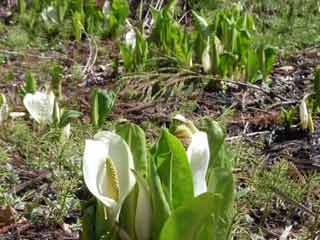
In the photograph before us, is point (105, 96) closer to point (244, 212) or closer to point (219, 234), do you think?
point (244, 212)

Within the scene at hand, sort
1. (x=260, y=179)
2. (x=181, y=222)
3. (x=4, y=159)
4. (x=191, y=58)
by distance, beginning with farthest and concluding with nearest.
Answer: (x=191, y=58) → (x=4, y=159) → (x=260, y=179) → (x=181, y=222)

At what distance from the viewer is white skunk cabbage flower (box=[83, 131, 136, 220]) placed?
137cm

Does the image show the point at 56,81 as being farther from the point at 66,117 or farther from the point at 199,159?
the point at 199,159

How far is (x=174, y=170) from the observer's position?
4.50 feet

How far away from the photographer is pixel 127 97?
295 centimetres

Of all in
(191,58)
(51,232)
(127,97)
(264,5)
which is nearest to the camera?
(51,232)

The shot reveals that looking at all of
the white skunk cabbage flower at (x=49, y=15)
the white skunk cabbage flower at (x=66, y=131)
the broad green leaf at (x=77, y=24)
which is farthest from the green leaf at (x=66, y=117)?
the white skunk cabbage flower at (x=49, y=15)

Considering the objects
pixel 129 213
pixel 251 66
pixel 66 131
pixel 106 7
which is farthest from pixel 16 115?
pixel 106 7

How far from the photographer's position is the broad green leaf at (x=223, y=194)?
1.38 m

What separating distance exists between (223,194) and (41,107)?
123 cm

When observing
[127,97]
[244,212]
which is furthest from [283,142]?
[127,97]

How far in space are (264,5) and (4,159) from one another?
103 inches

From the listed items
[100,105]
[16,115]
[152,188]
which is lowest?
[16,115]

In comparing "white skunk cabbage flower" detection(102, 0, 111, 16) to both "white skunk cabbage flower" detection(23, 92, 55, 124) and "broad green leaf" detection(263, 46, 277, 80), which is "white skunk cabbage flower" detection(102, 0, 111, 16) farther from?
"white skunk cabbage flower" detection(23, 92, 55, 124)
